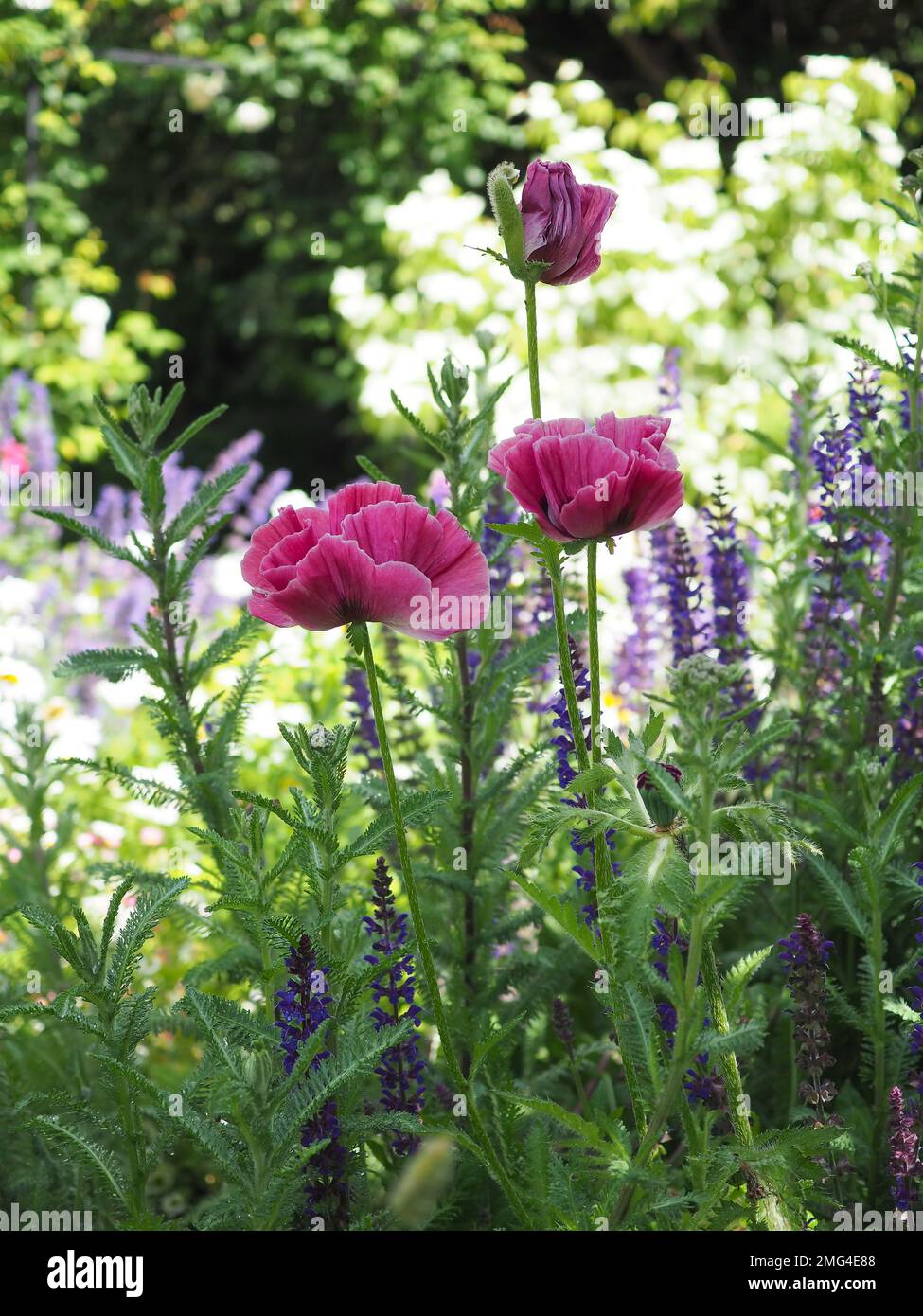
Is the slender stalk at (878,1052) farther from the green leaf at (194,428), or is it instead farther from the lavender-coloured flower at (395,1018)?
the green leaf at (194,428)

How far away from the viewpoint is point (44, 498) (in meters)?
4.50

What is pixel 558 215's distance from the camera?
4.04ft

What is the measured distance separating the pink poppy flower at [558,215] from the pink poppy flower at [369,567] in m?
0.30

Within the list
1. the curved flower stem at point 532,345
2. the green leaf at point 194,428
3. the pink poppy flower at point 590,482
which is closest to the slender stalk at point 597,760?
the pink poppy flower at point 590,482

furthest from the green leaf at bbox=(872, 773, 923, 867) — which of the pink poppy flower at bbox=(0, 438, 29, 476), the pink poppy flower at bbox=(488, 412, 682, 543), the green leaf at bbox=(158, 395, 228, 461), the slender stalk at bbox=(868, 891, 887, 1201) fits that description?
the pink poppy flower at bbox=(0, 438, 29, 476)

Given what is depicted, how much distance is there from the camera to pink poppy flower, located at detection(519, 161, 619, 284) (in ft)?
4.03

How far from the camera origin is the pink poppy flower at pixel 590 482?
1077 millimetres

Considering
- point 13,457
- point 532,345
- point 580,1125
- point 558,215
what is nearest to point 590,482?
point 532,345

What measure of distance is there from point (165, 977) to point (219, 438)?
18.7 feet

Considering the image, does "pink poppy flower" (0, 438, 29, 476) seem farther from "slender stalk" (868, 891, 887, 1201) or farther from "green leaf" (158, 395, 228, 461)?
"slender stalk" (868, 891, 887, 1201)

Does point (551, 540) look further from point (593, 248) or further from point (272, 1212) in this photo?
point (272, 1212)

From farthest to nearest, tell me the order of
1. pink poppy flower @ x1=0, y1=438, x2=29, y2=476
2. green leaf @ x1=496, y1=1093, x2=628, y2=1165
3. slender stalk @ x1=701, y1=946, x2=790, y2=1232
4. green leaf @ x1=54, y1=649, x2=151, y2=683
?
pink poppy flower @ x1=0, y1=438, x2=29, y2=476 < green leaf @ x1=54, y1=649, x2=151, y2=683 < slender stalk @ x1=701, y1=946, x2=790, y2=1232 < green leaf @ x1=496, y1=1093, x2=628, y2=1165

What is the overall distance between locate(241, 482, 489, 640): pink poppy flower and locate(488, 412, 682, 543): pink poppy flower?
0.07 m

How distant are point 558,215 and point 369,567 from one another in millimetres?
412
